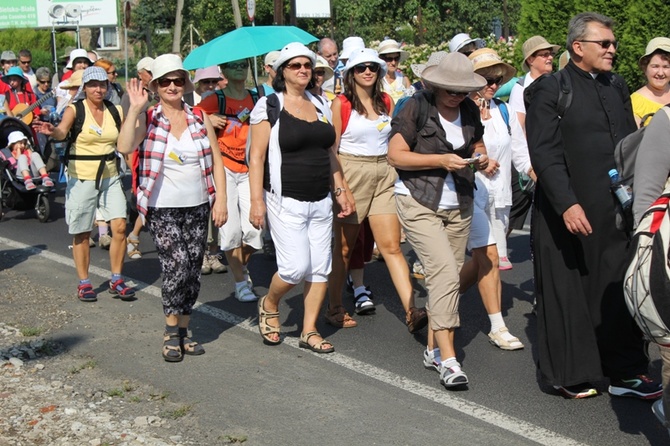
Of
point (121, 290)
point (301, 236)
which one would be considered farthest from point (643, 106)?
point (121, 290)

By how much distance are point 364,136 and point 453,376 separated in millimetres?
2323

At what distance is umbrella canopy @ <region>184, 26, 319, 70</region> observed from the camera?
820 cm

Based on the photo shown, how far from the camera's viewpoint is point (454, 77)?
243 inches

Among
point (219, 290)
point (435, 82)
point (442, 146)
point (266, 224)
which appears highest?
point (435, 82)

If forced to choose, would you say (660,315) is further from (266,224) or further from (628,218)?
(266,224)

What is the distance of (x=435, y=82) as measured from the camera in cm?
616

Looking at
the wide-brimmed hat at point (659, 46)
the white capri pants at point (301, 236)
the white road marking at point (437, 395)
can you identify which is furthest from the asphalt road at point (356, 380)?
the wide-brimmed hat at point (659, 46)

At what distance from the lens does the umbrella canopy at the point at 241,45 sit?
820cm

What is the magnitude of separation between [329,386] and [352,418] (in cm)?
60

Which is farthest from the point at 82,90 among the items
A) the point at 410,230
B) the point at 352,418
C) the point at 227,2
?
the point at 227,2

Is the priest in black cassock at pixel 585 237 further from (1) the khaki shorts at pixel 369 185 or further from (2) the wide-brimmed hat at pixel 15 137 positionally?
(2) the wide-brimmed hat at pixel 15 137

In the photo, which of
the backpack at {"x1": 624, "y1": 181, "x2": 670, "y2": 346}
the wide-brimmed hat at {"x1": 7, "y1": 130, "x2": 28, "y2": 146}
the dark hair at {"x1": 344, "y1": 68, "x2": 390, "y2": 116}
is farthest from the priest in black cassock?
the wide-brimmed hat at {"x1": 7, "y1": 130, "x2": 28, "y2": 146}

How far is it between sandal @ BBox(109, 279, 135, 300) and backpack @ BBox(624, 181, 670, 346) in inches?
193

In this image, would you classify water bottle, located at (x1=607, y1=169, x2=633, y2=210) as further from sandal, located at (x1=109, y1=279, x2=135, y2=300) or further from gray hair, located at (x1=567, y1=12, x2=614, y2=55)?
sandal, located at (x1=109, y1=279, x2=135, y2=300)
